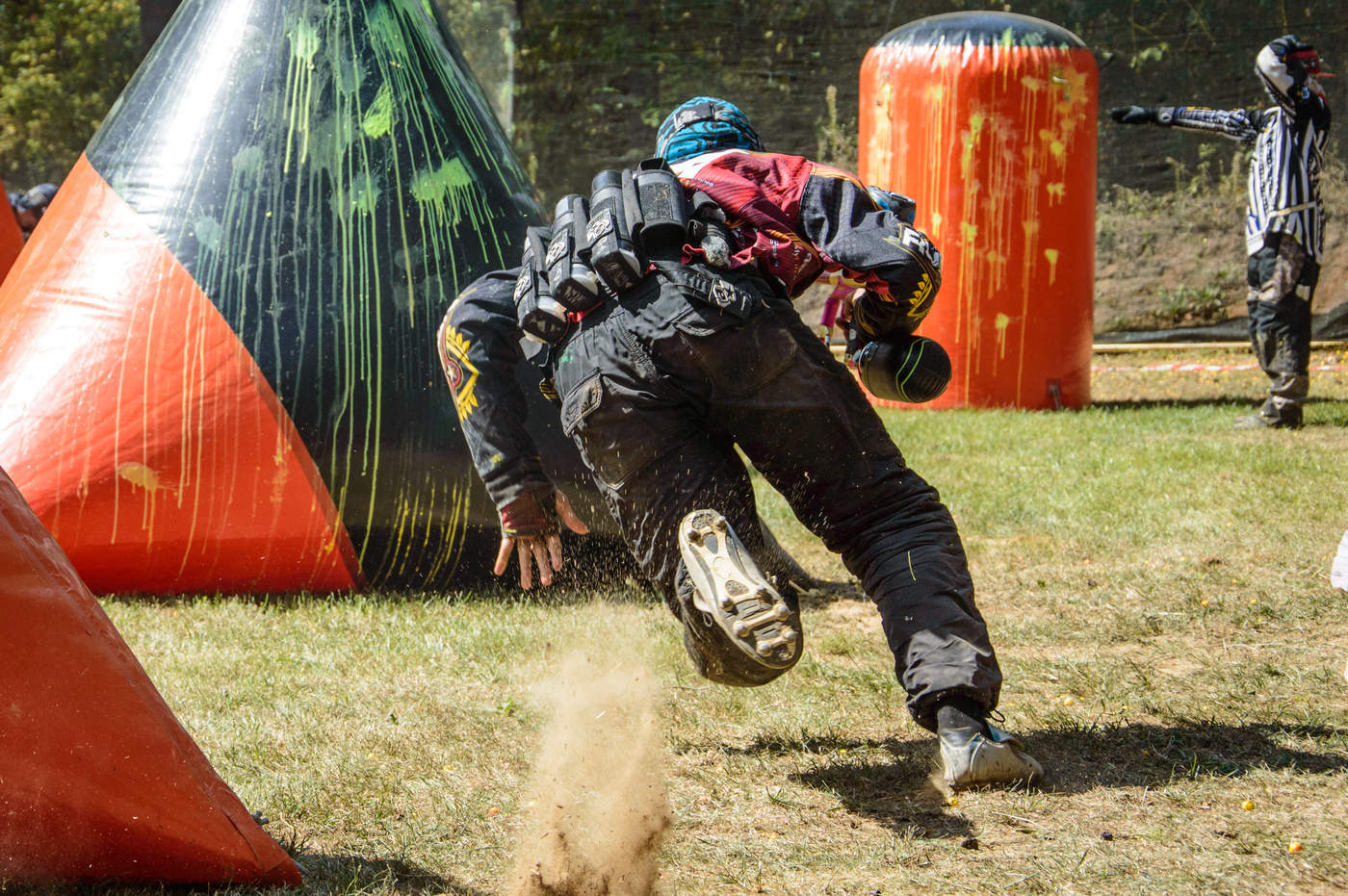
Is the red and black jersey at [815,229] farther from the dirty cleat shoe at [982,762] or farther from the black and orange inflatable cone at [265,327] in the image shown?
the black and orange inflatable cone at [265,327]

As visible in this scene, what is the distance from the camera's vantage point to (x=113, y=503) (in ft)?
15.6

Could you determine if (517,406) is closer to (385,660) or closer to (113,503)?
(385,660)

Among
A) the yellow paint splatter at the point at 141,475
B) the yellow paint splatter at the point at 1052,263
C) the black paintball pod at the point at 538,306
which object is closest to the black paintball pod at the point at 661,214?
the black paintball pod at the point at 538,306

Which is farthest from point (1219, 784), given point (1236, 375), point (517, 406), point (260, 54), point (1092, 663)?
point (1236, 375)

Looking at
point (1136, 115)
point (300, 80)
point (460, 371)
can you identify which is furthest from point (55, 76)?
point (460, 371)

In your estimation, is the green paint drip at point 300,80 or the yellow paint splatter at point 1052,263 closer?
the green paint drip at point 300,80

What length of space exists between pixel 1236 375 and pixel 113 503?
923 centimetres

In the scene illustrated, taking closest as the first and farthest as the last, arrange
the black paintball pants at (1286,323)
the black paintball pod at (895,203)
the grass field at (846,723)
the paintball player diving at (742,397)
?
the grass field at (846,723) → the paintball player diving at (742,397) → the black paintball pod at (895,203) → the black paintball pants at (1286,323)

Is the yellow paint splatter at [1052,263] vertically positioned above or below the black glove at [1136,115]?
below

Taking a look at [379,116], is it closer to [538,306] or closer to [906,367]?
[538,306]

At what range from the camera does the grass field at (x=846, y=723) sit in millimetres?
2633

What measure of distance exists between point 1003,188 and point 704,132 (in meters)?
6.80

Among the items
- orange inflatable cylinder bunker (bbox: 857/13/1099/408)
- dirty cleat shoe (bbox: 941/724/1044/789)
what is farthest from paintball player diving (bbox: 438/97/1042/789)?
orange inflatable cylinder bunker (bbox: 857/13/1099/408)

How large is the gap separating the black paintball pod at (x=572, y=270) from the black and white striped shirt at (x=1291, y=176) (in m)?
6.62
